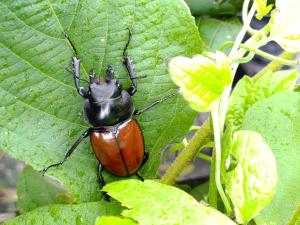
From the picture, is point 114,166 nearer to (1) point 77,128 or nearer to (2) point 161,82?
(1) point 77,128

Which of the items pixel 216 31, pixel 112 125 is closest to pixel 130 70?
pixel 112 125

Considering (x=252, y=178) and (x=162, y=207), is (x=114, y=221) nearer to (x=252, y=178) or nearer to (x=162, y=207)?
(x=162, y=207)

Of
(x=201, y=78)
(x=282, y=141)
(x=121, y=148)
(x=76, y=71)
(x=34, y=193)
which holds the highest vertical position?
(x=201, y=78)

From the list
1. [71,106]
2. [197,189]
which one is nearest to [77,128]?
[71,106]

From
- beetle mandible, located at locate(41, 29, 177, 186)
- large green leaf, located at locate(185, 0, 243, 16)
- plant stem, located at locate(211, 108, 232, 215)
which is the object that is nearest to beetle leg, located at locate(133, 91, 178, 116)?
beetle mandible, located at locate(41, 29, 177, 186)

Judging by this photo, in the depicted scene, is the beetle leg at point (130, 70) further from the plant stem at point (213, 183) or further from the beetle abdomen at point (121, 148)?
the plant stem at point (213, 183)

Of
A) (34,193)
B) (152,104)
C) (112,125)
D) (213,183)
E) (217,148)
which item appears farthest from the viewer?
(34,193)

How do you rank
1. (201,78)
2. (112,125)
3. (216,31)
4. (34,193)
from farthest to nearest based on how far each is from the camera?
(216,31), (34,193), (112,125), (201,78)

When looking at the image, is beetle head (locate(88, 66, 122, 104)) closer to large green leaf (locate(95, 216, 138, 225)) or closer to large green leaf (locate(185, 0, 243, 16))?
large green leaf (locate(95, 216, 138, 225))

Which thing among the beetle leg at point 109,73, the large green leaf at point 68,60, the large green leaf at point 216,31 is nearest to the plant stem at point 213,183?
the large green leaf at point 68,60
